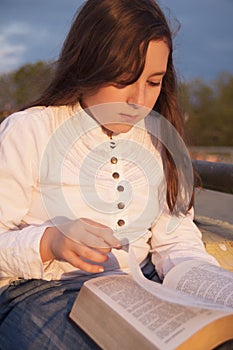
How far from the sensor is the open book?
2.80ft

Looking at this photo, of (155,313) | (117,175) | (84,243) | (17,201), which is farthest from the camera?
(117,175)

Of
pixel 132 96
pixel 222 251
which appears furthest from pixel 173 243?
pixel 222 251

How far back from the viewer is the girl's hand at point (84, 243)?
103 cm

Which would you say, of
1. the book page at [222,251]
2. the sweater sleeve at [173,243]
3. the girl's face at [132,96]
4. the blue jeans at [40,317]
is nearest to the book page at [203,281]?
the sweater sleeve at [173,243]

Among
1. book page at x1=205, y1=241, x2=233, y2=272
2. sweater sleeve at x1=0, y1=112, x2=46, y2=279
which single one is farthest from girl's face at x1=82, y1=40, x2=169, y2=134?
book page at x1=205, y1=241, x2=233, y2=272

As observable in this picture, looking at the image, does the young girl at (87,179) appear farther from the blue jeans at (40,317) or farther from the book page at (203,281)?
the book page at (203,281)

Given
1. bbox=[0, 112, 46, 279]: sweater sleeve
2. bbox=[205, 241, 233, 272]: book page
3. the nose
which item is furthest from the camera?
bbox=[205, 241, 233, 272]: book page

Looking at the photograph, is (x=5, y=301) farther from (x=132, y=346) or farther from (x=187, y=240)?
(x=187, y=240)

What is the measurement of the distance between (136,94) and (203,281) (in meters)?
0.45

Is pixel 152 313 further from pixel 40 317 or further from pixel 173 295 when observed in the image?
pixel 40 317

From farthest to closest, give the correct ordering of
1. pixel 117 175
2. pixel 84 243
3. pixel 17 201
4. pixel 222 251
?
pixel 222 251 < pixel 117 175 < pixel 17 201 < pixel 84 243

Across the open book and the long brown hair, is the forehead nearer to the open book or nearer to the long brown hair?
the long brown hair

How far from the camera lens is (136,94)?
1.24 metres

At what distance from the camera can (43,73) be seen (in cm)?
154
